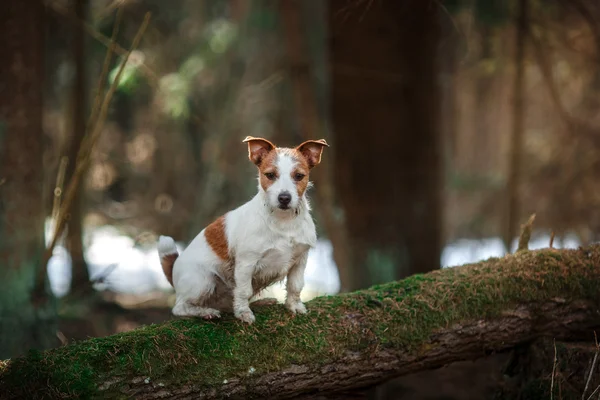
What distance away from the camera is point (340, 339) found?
4.72 metres

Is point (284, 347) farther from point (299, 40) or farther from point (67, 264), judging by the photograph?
point (67, 264)

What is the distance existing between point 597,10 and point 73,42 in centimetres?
823

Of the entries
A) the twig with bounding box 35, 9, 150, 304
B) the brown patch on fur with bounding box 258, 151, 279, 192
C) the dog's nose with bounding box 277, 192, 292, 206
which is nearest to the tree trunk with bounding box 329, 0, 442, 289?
the twig with bounding box 35, 9, 150, 304

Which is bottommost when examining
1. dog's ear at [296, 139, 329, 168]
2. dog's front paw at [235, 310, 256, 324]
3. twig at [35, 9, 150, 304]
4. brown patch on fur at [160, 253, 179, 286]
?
dog's front paw at [235, 310, 256, 324]

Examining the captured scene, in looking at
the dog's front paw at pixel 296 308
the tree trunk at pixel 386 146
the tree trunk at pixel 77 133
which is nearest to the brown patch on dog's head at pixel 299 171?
the dog's front paw at pixel 296 308

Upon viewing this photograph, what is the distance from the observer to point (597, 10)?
9195 mm

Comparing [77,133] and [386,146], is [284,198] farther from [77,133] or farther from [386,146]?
[77,133]

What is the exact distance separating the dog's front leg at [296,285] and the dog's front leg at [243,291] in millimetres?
345

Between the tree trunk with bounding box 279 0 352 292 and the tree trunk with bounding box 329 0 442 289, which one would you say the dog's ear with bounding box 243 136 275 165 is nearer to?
the tree trunk with bounding box 279 0 352 292

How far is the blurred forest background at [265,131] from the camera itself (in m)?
6.43

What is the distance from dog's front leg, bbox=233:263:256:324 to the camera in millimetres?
4465

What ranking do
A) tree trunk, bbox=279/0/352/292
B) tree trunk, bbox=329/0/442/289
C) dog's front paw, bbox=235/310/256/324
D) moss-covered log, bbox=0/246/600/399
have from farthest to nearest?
tree trunk, bbox=329/0/442/289 → tree trunk, bbox=279/0/352/292 → dog's front paw, bbox=235/310/256/324 → moss-covered log, bbox=0/246/600/399

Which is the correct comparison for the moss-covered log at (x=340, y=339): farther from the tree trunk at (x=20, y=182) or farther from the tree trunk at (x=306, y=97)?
the tree trunk at (x=306, y=97)

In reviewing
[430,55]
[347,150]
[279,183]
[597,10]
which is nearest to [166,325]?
[279,183]
